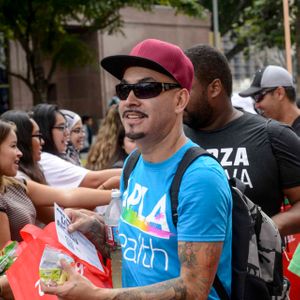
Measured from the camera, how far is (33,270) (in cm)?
267

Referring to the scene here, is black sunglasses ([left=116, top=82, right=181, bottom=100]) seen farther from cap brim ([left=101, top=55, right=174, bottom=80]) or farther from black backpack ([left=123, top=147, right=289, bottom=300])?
black backpack ([left=123, top=147, right=289, bottom=300])

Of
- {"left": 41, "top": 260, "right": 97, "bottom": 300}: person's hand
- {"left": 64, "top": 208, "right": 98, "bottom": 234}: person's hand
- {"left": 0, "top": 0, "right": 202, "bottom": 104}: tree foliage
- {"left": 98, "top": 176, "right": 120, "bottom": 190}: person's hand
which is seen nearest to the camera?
{"left": 41, "top": 260, "right": 97, "bottom": 300}: person's hand

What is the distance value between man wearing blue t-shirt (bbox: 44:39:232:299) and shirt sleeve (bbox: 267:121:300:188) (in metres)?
0.88

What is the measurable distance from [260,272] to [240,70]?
4387 centimetres

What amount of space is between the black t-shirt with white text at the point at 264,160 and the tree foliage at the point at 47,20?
12.5 metres

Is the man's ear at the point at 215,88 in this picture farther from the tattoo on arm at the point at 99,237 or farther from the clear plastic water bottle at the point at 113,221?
the tattoo on arm at the point at 99,237

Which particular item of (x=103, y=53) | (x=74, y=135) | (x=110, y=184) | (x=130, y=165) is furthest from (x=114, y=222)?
(x=103, y=53)

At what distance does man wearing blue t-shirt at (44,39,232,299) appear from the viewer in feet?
7.27

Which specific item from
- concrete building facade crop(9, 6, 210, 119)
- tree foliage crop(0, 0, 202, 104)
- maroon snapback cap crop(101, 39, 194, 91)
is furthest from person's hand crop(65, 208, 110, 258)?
concrete building facade crop(9, 6, 210, 119)

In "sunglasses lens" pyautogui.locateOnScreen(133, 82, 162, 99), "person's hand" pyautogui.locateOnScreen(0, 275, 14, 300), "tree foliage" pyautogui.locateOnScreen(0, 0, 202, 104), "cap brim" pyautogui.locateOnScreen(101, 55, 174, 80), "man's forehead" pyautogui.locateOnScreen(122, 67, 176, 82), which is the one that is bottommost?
"person's hand" pyautogui.locateOnScreen(0, 275, 14, 300)

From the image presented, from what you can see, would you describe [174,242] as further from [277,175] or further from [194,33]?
[194,33]

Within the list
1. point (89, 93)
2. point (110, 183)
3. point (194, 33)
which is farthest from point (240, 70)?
point (110, 183)

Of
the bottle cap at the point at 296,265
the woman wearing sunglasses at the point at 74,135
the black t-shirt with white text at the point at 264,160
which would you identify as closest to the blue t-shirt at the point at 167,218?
the black t-shirt with white text at the point at 264,160

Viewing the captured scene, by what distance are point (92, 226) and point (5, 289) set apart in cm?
68
